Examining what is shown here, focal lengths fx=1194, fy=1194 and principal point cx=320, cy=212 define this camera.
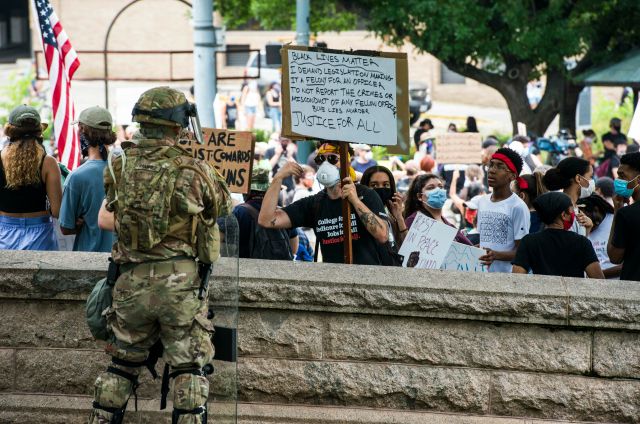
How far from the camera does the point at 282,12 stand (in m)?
24.8

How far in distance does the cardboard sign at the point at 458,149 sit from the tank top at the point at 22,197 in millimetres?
9089

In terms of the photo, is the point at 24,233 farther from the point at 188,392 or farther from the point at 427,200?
the point at 427,200

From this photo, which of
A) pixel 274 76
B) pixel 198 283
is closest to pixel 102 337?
pixel 198 283

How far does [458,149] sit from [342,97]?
354 inches

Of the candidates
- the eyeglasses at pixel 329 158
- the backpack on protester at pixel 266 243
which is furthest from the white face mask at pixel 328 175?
the backpack on protester at pixel 266 243

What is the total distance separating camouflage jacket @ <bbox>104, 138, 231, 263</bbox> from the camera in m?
5.56

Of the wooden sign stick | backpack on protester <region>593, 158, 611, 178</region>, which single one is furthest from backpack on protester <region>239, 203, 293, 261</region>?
backpack on protester <region>593, 158, 611, 178</region>

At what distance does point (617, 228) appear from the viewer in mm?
7016

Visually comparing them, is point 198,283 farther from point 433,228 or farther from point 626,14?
point 626,14

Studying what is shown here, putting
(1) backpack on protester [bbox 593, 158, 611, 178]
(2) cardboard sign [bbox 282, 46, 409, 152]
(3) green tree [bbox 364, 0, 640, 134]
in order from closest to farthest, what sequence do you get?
(2) cardboard sign [bbox 282, 46, 409, 152], (1) backpack on protester [bbox 593, 158, 611, 178], (3) green tree [bbox 364, 0, 640, 134]

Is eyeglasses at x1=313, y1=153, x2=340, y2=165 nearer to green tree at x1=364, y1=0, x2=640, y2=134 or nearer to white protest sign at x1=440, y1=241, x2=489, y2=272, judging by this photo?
white protest sign at x1=440, y1=241, x2=489, y2=272

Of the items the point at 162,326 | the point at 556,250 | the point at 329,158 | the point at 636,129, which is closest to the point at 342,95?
the point at 329,158

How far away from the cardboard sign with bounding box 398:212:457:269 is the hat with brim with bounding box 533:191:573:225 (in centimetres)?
103

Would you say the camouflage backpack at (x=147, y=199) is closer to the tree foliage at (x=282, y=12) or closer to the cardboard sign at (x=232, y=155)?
the cardboard sign at (x=232, y=155)
